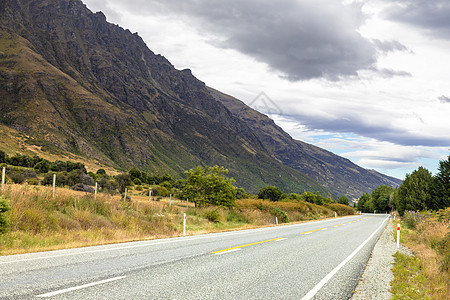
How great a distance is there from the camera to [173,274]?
7.09m

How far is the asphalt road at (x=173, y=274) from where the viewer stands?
5.67 m

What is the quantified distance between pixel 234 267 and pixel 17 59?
208m

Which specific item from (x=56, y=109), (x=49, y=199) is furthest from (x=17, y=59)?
(x=49, y=199)

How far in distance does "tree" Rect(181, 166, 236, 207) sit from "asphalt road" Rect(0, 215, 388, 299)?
25.0 meters

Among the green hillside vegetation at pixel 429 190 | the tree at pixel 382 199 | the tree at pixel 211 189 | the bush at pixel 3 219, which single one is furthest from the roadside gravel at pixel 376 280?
the tree at pixel 382 199

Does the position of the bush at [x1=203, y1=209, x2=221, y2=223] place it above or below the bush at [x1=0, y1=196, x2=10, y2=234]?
below

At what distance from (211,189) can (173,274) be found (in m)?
30.3

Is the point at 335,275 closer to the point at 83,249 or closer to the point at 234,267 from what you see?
the point at 234,267

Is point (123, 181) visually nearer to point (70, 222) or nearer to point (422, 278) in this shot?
point (70, 222)

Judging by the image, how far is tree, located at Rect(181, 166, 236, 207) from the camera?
35.9 meters

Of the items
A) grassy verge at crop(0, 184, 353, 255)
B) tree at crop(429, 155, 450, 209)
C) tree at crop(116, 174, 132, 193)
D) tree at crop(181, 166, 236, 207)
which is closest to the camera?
grassy verge at crop(0, 184, 353, 255)

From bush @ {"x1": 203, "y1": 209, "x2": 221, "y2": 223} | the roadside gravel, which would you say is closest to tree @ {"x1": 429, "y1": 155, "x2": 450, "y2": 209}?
bush @ {"x1": 203, "y1": 209, "x2": 221, "y2": 223}

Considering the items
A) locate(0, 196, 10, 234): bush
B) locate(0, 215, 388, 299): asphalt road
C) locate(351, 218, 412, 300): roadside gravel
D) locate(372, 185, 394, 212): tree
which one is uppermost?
locate(0, 196, 10, 234): bush

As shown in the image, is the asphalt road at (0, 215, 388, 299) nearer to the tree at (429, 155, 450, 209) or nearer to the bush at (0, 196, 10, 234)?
the bush at (0, 196, 10, 234)
